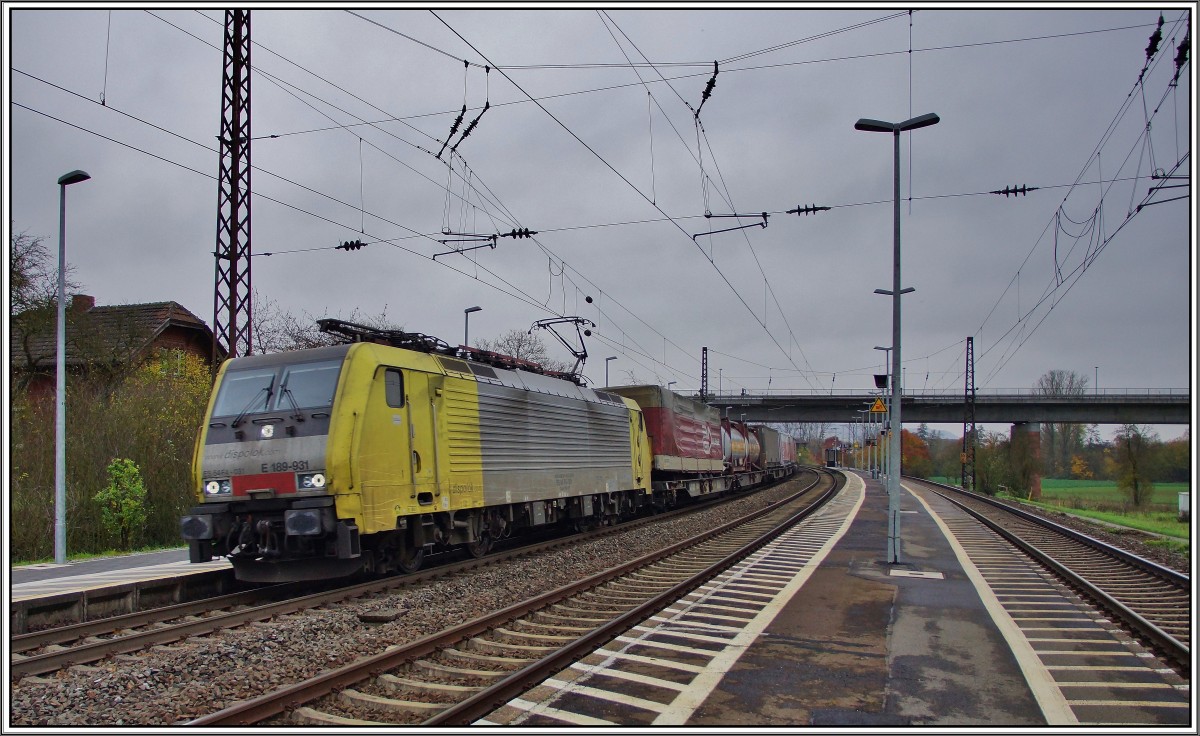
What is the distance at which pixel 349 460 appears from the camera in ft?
32.3

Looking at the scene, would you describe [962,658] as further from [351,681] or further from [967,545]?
[967,545]

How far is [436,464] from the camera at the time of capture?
11.6 meters

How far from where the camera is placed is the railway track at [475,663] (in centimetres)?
566

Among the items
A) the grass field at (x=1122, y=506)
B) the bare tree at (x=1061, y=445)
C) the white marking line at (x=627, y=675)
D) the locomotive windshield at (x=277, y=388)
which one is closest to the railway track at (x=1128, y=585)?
the white marking line at (x=627, y=675)

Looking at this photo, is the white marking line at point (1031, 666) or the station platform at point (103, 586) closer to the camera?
the white marking line at point (1031, 666)

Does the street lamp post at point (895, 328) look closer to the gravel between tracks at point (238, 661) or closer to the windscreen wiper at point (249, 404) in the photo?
the gravel between tracks at point (238, 661)

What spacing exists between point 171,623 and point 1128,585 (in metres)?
12.5

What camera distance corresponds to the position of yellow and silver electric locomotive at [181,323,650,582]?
9828 millimetres

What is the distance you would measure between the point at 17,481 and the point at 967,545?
19.0 meters

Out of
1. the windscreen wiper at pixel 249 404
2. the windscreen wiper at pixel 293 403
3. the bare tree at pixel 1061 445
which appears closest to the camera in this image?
the windscreen wiper at pixel 293 403

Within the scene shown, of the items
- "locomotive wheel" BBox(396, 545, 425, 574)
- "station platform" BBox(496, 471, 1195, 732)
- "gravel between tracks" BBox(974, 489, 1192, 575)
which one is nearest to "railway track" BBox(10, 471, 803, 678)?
"locomotive wheel" BBox(396, 545, 425, 574)

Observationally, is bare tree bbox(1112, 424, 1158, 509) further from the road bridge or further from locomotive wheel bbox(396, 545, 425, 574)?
locomotive wheel bbox(396, 545, 425, 574)

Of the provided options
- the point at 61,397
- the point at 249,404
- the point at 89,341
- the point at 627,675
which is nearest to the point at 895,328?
the point at 627,675

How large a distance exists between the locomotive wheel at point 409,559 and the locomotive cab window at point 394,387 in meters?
2.12
